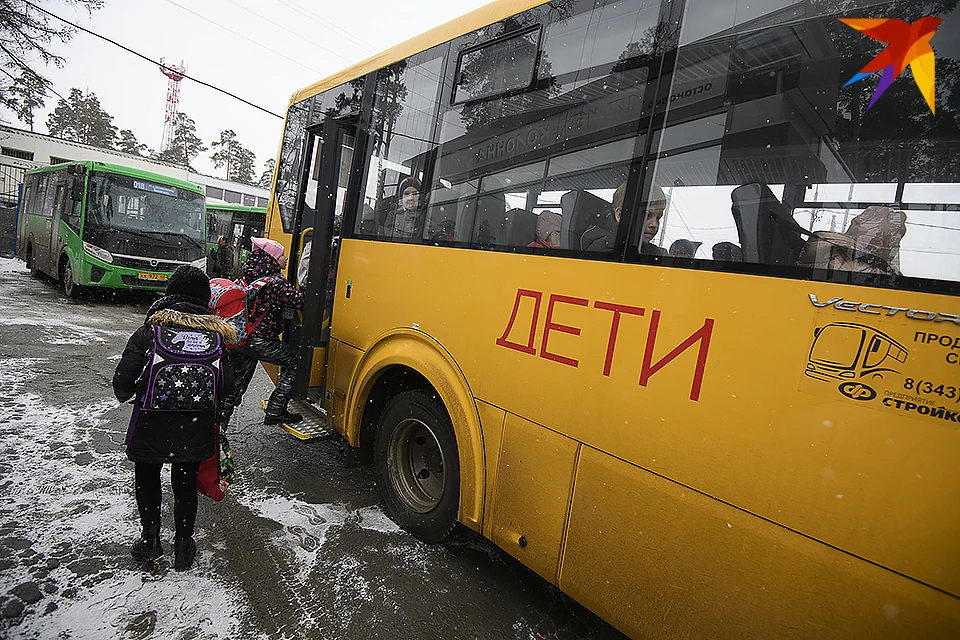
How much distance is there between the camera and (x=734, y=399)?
187 centimetres

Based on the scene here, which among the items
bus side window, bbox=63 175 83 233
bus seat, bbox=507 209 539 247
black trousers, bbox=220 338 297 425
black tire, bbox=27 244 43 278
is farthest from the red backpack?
black tire, bbox=27 244 43 278

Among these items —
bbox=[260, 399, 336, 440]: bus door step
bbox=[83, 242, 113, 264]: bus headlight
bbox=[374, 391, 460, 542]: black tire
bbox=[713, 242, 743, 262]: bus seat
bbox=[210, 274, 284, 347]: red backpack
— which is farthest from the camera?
bbox=[83, 242, 113, 264]: bus headlight

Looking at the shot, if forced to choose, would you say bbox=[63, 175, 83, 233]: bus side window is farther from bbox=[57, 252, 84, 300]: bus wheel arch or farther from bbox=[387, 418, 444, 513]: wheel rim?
bbox=[387, 418, 444, 513]: wheel rim

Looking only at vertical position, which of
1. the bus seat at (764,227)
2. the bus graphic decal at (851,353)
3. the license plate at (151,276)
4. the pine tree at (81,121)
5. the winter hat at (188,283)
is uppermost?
the pine tree at (81,121)

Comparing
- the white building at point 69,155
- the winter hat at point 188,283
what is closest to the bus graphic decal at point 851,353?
the winter hat at point 188,283

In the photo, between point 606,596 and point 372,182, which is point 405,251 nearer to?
point 372,182

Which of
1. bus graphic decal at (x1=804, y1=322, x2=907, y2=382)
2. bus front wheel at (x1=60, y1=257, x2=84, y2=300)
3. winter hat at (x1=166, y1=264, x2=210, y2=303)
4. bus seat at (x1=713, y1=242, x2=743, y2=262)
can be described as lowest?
bus front wheel at (x1=60, y1=257, x2=84, y2=300)

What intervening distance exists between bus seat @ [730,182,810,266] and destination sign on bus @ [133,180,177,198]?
13.0 meters

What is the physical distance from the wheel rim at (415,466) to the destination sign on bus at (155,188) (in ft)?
36.5

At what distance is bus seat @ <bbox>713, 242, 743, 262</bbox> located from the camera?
1.94 metres

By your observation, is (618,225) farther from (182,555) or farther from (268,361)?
(268,361)

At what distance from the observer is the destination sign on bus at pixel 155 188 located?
11.3m

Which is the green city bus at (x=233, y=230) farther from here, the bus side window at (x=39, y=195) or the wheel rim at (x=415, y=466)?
the wheel rim at (x=415, y=466)

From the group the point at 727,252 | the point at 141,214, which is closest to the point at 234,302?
the point at 727,252
